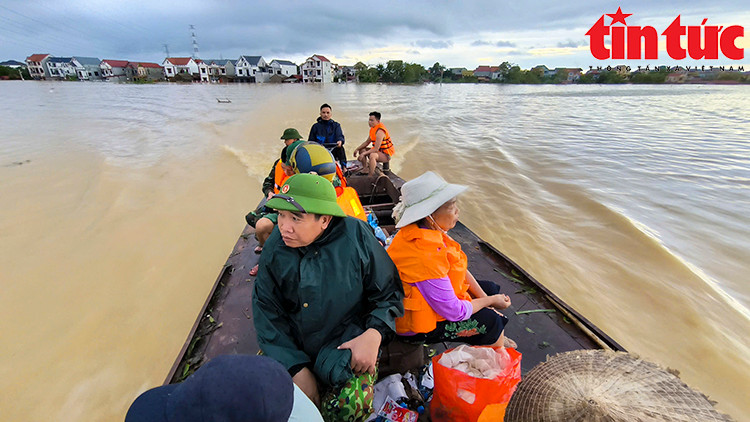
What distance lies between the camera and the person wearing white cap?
176 cm

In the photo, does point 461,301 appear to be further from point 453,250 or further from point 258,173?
point 258,173

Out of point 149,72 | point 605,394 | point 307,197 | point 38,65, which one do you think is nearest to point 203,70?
point 149,72

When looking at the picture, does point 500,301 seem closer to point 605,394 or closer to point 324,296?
point 605,394

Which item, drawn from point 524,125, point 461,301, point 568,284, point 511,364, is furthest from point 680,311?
point 524,125

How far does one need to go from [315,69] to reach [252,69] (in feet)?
44.1

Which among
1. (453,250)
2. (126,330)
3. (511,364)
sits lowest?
(126,330)

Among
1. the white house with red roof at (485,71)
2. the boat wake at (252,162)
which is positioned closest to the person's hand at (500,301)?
the boat wake at (252,162)

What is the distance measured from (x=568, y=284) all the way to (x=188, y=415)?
5885mm

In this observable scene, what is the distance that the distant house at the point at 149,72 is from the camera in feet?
235

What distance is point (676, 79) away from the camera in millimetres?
66375

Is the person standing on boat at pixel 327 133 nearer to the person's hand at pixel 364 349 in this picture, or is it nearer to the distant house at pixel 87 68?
the person's hand at pixel 364 349

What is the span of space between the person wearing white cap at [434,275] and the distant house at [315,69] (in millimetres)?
77753

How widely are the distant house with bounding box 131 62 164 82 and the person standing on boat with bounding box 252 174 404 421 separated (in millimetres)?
88735

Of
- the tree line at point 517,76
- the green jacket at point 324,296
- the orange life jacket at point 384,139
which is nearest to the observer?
the green jacket at point 324,296
